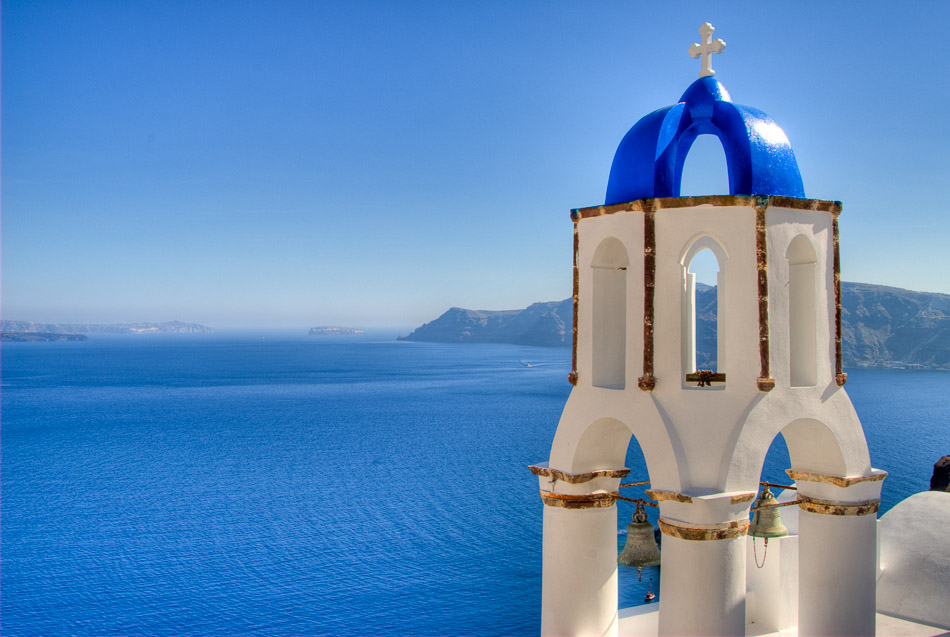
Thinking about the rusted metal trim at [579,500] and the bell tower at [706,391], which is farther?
the rusted metal trim at [579,500]

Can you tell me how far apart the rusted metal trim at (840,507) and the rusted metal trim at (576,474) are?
1.91 meters

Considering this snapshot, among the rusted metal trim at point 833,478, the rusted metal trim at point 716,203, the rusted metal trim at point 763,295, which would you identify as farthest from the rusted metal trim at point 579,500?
the rusted metal trim at point 716,203

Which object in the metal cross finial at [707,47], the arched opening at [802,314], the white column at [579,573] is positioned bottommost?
the white column at [579,573]

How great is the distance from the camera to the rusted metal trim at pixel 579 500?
25.3 feet

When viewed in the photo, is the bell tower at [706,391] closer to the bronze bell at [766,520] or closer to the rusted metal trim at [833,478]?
the rusted metal trim at [833,478]

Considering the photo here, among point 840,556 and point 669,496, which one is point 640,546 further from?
point 840,556

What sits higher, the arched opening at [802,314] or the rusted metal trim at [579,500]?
the arched opening at [802,314]

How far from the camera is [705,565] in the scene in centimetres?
643

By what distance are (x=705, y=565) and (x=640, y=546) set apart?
1738mm

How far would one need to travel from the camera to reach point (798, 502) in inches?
309

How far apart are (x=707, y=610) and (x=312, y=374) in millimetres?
130474

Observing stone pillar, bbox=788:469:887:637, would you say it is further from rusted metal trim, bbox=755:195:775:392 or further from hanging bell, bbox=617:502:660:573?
rusted metal trim, bbox=755:195:775:392

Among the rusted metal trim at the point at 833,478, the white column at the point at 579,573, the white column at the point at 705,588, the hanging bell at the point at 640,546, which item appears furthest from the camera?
the hanging bell at the point at 640,546

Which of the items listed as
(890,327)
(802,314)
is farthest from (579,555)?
(890,327)
